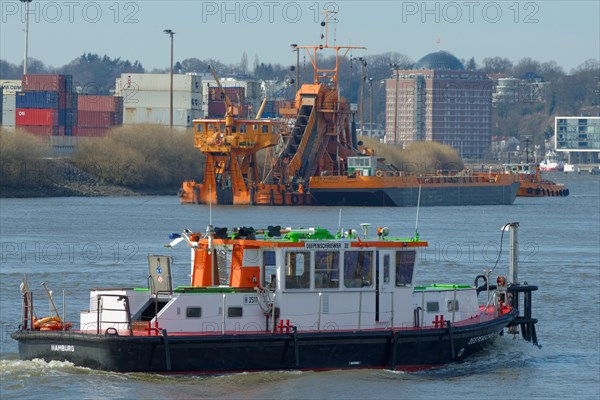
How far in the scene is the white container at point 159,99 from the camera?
150 meters

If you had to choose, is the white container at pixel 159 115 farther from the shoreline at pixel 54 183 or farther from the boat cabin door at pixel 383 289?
the boat cabin door at pixel 383 289

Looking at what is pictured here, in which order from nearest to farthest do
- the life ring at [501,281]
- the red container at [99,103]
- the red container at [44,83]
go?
the life ring at [501,281]
the red container at [44,83]
the red container at [99,103]

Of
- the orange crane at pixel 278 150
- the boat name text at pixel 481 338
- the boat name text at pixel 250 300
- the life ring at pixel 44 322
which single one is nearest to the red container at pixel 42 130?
the orange crane at pixel 278 150

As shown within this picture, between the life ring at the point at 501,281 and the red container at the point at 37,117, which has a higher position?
the red container at the point at 37,117

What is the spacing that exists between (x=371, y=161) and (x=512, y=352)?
68.4 m

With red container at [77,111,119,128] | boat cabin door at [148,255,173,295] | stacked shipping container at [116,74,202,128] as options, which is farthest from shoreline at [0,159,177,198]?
boat cabin door at [148,255,173,295]

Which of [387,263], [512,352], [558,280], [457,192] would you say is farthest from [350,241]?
[457,192]

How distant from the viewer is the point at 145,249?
51500 mm

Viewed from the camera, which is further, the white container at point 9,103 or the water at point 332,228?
the white container at point 9,103

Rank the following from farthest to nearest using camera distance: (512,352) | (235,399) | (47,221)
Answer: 1. (47,221)
2. (512,352)
3. (235,399)

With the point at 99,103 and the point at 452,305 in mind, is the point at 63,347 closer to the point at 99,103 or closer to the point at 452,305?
the point at 452,305

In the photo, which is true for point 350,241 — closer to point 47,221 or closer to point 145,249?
point 145,249

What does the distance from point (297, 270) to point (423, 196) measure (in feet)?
253

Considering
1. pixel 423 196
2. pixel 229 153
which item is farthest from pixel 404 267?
pixel 423 196
